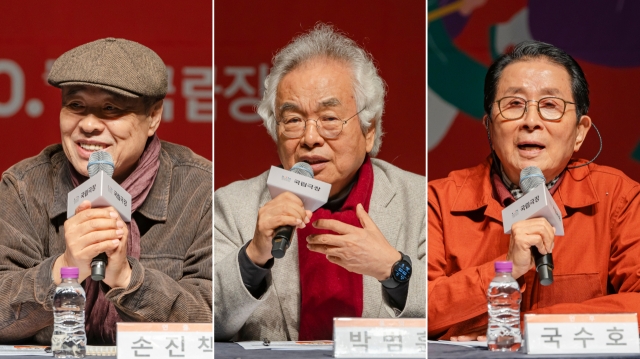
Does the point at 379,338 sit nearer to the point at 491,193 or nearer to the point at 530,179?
the point at 530,179

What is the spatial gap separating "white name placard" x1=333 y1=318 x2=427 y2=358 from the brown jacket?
675 millimetres

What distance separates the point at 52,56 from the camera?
326 cm

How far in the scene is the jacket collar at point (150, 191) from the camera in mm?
Result: 3085

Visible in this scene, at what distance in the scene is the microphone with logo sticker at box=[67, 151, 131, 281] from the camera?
2.53 m

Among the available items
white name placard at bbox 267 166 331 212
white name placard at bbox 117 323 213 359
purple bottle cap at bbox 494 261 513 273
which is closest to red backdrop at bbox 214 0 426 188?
white name placard at bbox 267 166 331 212

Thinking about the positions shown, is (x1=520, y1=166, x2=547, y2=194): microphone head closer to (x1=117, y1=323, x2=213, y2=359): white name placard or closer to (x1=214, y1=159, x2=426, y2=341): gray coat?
(x1=214, y1=159, x2=426, y2=341): gray coat

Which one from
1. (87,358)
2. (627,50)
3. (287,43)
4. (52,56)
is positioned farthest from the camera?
(627,50)

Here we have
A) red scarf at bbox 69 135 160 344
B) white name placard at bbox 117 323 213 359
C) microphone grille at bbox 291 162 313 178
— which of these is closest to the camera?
white name placard at bbox 117 323 213 359

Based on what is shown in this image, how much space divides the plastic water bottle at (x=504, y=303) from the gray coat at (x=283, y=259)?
243mm

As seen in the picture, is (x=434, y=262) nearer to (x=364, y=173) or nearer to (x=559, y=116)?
(x=364, y=173)

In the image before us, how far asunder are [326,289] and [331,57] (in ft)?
2.76

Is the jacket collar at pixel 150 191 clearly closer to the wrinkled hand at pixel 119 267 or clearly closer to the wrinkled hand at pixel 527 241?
the wrinkled hand at pixel 119 267

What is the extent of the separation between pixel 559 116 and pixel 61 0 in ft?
6.40

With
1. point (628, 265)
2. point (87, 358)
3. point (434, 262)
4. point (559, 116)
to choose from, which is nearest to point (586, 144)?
point (559, 116)
